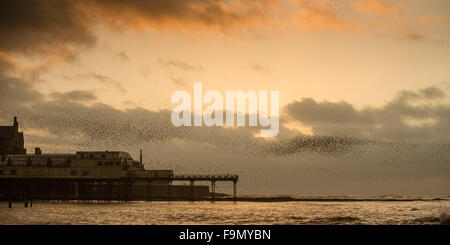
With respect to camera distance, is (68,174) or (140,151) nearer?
(68,174)

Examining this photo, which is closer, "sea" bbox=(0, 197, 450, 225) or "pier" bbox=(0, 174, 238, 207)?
"sea" bbox=(0, 197, 450, 225)

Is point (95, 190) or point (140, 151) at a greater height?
point (140, 151)

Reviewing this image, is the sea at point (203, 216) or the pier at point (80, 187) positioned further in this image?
the pier at point (80, 187)

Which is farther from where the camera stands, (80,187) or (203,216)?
(80,187)
